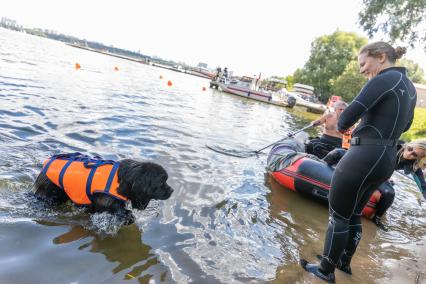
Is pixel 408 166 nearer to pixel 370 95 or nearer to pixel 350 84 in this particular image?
pixel 370 95

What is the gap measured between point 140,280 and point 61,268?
71 cm

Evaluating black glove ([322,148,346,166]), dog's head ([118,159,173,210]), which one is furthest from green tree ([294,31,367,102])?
dog's head ([118,159,173,210])

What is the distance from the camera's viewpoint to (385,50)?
9.84ft

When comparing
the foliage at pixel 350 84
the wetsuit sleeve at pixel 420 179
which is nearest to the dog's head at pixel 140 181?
the wetsuit sleeve at pixel 420 179

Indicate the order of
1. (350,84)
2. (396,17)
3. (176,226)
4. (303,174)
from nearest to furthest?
(176,226), (303,174), (396,17), (350,84)

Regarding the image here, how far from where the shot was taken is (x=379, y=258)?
14.4ft

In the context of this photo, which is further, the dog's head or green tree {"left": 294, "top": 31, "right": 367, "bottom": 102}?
green tree {"left": 294, "top": 31, "right": 367, "bottom": 102}

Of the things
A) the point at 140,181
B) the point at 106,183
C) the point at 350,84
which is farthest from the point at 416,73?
the point at 106,183

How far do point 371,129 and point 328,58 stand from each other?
54126 millimetres

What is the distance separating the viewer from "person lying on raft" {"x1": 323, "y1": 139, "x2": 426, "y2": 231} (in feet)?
15.7

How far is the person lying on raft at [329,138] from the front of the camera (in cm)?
664

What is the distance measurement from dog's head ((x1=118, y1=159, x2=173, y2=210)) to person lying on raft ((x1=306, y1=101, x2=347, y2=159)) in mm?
4004

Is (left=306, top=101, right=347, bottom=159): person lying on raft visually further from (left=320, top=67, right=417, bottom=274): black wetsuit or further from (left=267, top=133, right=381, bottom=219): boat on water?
(left=320, top=67, right=417, bottom=274): black wetsuit

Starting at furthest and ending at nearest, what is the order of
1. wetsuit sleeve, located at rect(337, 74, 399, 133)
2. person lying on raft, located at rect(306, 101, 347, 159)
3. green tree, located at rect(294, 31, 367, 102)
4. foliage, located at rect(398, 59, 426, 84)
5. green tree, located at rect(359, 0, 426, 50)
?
foliage, located at rect(398, 59, 426, 84) → green tree, located at rect(294, 31, 367, 102) → green tree, located at rect(359, 0, 426, 50) → person lying on raft, located at rect(306, 101, 347, 159) → wetsuit sleeve, located at rect(337, 74, 399, 133)
